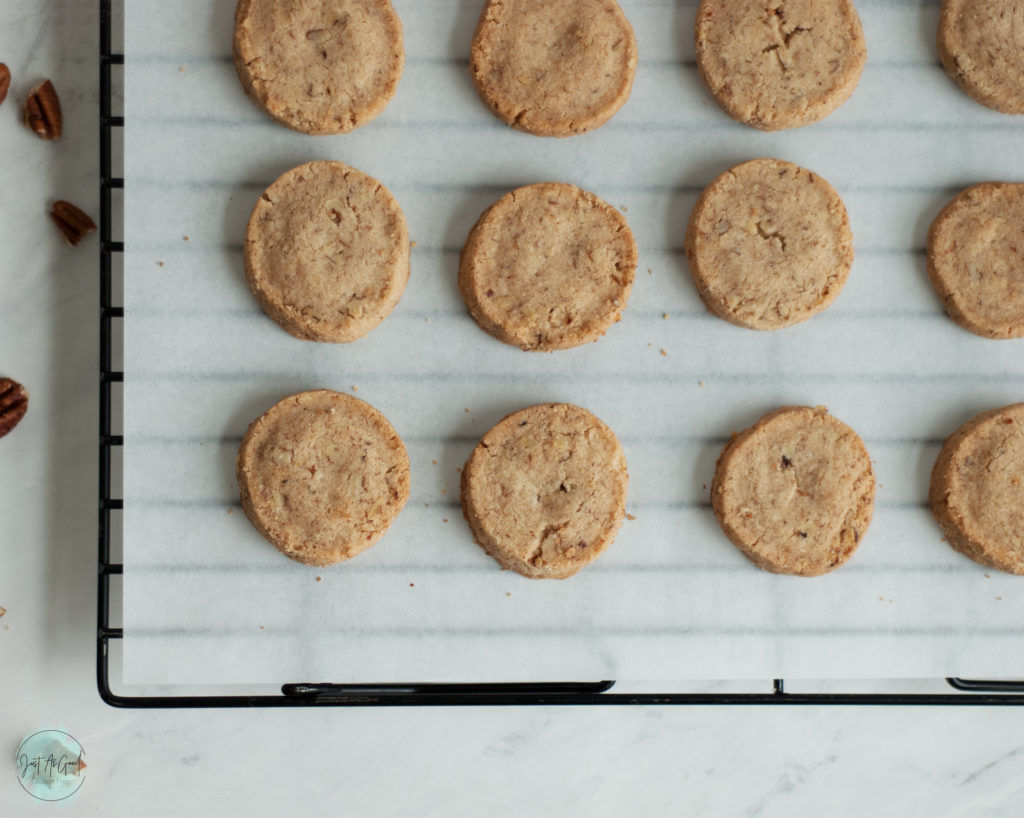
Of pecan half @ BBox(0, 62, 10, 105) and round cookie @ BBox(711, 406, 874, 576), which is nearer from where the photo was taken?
round cookie @ BBox(711, 406, 874, 576)

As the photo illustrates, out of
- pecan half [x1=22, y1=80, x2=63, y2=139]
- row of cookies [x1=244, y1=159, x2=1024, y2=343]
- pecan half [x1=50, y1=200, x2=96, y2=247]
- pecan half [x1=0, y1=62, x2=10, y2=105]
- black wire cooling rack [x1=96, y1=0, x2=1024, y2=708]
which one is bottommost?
black wire cooling rack [x1=96, y1=0, x2=1024, y2=708]

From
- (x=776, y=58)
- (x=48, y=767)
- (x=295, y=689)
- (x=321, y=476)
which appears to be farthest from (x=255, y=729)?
(x=776, y=58)

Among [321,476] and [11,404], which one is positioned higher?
[11,404]

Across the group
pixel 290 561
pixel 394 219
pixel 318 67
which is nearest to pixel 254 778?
pixel 290 561

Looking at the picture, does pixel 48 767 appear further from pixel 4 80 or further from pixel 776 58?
pixel 776 58

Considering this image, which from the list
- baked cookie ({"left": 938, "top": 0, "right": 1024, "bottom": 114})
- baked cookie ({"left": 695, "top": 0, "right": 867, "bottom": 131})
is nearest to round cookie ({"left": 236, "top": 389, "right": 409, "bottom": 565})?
baked cookie ({"left": 695, "top": 0, "right": 867, "bottom": 131})

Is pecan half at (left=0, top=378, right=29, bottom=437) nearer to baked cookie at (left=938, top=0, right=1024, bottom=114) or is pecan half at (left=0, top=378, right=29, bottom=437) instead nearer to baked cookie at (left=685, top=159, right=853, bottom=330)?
baked cookie at (left=685, top=159, right=853, bottom=330)

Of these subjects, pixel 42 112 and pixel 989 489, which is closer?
pixel 989 489
